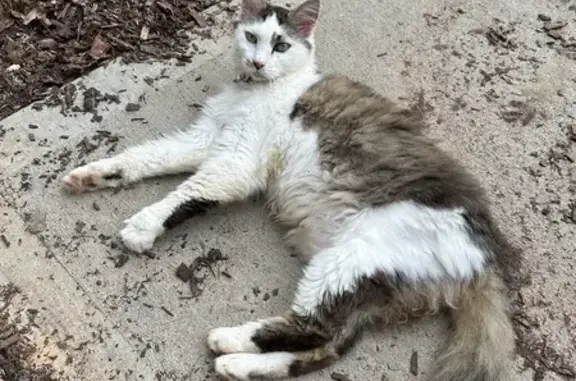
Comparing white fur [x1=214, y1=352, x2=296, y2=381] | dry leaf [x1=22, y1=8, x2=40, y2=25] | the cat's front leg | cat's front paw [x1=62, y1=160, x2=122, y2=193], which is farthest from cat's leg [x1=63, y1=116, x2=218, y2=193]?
dry leaf [x1=22, y1=8, x2=40, y2=25]

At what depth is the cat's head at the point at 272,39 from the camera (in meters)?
3.41

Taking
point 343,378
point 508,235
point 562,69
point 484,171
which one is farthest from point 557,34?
point 343,378

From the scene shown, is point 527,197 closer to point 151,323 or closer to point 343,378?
point 343,378

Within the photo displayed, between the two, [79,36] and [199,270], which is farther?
[79,36]

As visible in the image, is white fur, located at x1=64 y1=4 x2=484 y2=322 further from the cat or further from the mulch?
the mulch

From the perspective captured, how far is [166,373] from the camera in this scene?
2846mm

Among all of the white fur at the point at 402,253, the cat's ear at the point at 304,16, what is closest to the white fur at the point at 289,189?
the white fur at the point at 402,253

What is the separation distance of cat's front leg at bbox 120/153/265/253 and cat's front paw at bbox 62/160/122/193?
0.30 metres

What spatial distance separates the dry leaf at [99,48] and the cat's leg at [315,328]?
206cm

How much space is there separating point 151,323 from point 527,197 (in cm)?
208

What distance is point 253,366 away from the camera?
110 inches

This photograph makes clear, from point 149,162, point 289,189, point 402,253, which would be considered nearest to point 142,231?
point 149,162

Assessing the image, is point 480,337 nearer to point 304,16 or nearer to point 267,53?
point 267,53

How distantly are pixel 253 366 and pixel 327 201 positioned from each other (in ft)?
2.79
